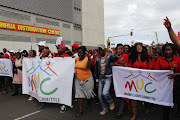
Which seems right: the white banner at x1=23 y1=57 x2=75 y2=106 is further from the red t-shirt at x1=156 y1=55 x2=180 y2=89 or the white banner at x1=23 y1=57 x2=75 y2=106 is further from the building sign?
the building sign

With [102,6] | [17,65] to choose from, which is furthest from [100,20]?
[17,65]

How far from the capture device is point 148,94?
3535 mm

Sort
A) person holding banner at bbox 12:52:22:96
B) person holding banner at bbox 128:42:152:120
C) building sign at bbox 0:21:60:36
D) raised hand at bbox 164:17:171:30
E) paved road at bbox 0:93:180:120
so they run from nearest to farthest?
raised hand at bbox 164:17:171:30 < person holding banner at bbox 128:42:152:120 < paved road at bbox 0:93:180:120 < person holding banner at bbox 12:52:22:96 < building sign at bbox 0:21:60:36

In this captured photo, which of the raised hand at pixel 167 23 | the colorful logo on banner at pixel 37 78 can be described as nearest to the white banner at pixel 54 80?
the colorful logo on banner at pixel 37 78

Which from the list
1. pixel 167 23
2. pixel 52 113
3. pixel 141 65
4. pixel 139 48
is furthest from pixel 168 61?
pixel 52 113

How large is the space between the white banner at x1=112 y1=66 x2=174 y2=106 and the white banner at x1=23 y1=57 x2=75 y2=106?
1.29 metres

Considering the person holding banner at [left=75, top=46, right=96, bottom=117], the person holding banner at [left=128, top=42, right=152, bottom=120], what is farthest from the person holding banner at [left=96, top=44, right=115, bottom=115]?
the person holding banner at [left=128, top=42, right=152, bottom=120]

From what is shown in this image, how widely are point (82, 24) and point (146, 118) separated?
100ft

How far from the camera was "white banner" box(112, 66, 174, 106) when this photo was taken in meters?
3.29

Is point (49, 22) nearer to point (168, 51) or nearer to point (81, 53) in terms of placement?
point (81, 53)

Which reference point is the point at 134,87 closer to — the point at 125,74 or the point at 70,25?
the point at 125,74

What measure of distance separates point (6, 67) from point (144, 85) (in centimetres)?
590

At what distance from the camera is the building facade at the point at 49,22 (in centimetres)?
1880

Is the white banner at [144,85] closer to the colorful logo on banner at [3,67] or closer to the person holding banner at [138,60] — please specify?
the person holding banner at [138,60]
